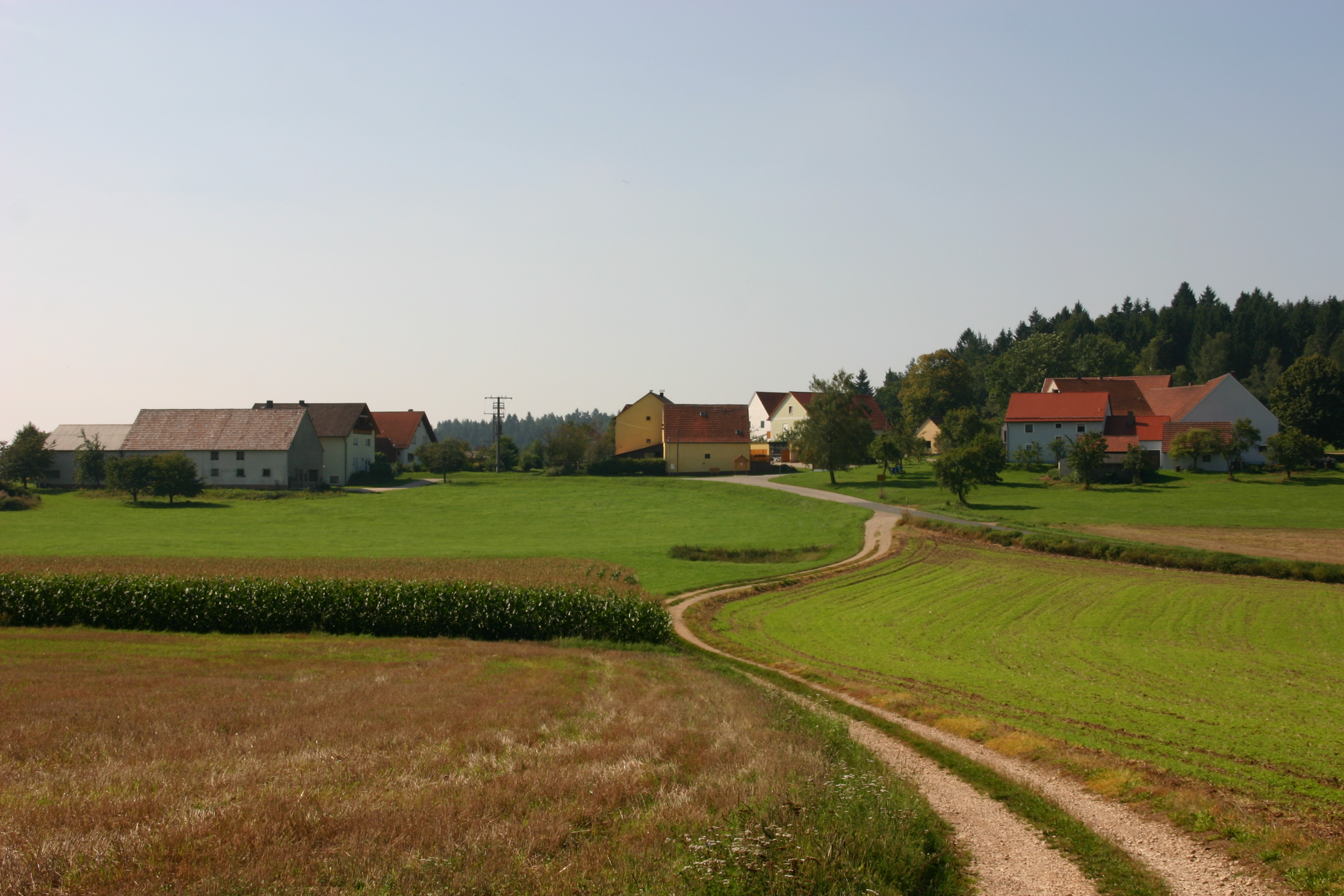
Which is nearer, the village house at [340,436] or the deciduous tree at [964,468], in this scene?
the deciduous tree at [964,468]

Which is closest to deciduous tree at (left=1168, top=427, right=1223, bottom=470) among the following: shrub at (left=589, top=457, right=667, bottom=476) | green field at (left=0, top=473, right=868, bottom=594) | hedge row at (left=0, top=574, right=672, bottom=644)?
green field at (left=0, top=473, right=868, bottom=594)

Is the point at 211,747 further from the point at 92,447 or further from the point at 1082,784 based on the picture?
the point at 92,447

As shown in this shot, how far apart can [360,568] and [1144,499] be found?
56.1 m

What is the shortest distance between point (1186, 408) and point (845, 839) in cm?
8930

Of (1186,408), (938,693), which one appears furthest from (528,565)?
(1186,408)

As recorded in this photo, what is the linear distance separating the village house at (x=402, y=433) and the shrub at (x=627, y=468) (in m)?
29.4

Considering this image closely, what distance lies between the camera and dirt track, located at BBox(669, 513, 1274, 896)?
27.2 feet

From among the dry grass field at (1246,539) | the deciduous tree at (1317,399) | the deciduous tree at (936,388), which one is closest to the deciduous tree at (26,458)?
the dry grass field at (1246,539)

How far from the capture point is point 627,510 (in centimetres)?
6631

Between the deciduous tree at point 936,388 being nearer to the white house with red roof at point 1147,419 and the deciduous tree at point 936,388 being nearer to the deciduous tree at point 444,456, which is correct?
the white house with red roof at point 1147,419

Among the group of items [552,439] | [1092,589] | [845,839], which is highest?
[552,439]

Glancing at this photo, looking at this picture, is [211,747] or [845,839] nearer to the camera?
[845,839]

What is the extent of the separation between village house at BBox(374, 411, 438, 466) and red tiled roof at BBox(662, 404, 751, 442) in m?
34.9

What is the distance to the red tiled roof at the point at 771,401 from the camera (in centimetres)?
11894
